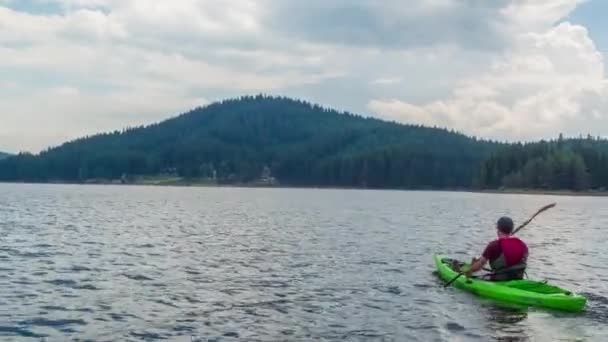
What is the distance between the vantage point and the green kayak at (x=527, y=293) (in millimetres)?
23625

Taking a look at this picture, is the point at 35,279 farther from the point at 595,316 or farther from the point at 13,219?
the point at 13,219

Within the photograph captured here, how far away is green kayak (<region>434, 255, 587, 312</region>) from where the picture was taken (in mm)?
23625

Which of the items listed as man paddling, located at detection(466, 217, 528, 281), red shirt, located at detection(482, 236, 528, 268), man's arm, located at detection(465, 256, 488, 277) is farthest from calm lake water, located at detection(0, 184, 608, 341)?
red shirt, located at detection(482, 236, 528, 268)

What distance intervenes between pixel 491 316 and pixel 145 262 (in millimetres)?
18529

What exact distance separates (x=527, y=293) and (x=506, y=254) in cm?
179

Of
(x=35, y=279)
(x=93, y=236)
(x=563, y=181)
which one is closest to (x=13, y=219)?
(x=93, y=236)

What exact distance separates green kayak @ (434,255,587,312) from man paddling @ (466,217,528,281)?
22.3 inches

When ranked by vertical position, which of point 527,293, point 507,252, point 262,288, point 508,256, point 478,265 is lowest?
point 262,288

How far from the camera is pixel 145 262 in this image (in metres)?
35.1

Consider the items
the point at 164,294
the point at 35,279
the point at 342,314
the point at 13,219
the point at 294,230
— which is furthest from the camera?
the point at 13,219

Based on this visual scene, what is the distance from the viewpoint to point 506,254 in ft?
85.5

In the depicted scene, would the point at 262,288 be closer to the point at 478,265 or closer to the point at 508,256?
the point at 478,265

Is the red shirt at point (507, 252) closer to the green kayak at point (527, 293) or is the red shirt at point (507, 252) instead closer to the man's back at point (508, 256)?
the man's back at point (508, 256)

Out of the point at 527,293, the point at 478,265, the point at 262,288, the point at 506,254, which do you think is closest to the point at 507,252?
the point at 506,254
